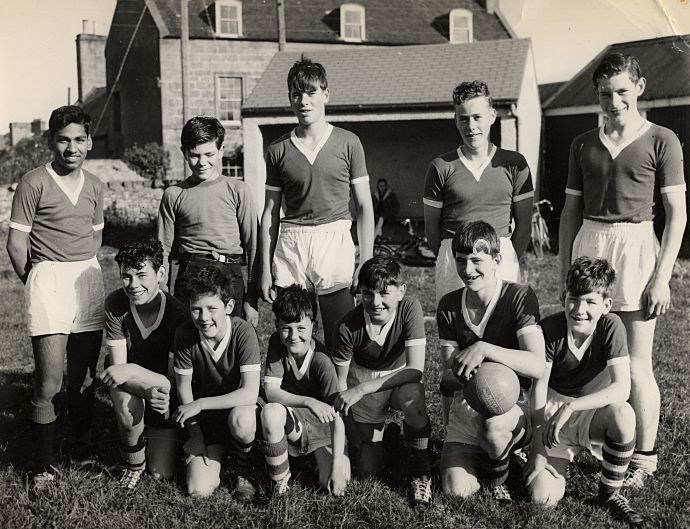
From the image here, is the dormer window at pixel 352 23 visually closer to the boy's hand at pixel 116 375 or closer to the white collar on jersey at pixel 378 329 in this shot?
the white collar on jersey at pixel 378 329

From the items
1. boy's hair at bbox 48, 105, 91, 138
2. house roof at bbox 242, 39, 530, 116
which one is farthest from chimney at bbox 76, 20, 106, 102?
boy's hair at bbox 48, 105, 91, 138

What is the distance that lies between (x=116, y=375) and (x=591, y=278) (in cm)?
248

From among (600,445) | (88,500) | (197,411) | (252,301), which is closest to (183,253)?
(252,301)

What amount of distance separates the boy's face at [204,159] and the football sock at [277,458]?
162 centimetres

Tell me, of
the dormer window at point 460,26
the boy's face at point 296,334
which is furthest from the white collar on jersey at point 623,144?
the dormer window at point 460,26

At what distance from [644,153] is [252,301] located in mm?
2384

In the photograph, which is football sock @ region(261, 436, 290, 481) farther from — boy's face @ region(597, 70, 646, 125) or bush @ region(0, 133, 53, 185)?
bush @ region(0, 133, 53, 185)

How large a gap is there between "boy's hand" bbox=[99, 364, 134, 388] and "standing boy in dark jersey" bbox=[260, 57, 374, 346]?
0.92m

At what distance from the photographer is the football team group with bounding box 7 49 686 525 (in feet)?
12.3

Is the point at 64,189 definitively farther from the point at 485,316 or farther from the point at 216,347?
the point at 485,316

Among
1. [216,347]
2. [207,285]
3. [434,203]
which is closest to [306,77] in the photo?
[434,203]

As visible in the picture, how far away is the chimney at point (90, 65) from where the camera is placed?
117ft

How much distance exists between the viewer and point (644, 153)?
12.7ft

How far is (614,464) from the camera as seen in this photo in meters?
3.62
